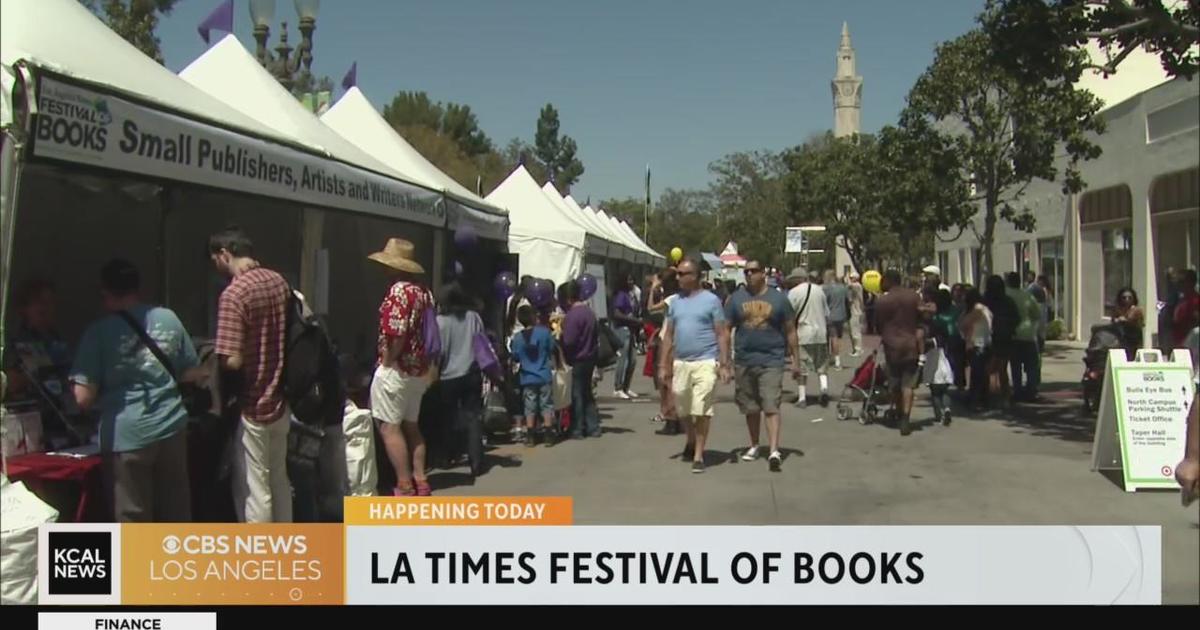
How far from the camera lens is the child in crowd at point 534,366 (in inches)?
332

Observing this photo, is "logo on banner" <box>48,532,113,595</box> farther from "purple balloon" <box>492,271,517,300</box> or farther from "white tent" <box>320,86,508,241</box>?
"purple balloon" <box>492,271,517,300</box>

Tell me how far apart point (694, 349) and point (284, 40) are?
4.34 m

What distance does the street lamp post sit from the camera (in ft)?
17.9

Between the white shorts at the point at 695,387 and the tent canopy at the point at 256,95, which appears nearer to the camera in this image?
the tent canopy at the point at 256,95

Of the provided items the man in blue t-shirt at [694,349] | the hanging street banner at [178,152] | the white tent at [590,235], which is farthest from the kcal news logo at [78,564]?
the white tent at [590,235]

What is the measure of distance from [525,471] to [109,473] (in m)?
2.52

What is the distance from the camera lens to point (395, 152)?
944 cm

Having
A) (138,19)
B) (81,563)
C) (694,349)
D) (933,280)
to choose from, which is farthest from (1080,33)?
(138,19)

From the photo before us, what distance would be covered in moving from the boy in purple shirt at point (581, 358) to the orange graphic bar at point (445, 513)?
15.0 feet

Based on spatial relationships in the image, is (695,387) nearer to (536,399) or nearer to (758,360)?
(758,360)

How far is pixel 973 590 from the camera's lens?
3.89 m

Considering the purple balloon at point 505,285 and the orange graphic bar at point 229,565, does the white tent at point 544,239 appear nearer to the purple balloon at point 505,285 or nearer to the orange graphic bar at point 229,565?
the purple balloon at point 505,285

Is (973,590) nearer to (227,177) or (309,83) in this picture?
(227,177)

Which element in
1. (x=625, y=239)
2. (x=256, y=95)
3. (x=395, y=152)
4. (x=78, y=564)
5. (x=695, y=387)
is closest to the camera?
(x=78, y=564)
